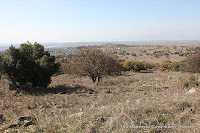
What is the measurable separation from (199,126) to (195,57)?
23.0 metres

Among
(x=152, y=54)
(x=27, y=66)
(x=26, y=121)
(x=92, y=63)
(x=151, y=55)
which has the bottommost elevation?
(x=151, y=55)

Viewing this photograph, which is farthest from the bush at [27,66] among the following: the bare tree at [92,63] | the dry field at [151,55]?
the dry field at [151,55]

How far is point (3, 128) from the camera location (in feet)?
13.6

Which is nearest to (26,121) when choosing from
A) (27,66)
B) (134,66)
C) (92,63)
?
(27,66)

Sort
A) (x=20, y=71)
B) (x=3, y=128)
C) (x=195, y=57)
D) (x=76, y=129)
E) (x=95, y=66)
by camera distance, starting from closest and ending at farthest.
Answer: (x=76, y=129) < (x=3, y=128) < (x=20, y=71) < (x=95, y=66) < (x=195, y=57)

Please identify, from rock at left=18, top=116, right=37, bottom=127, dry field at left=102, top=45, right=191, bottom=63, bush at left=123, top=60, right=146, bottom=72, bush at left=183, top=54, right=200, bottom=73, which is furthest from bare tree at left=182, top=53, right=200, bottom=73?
rock at left=18, top=116, right=37, bottom=127

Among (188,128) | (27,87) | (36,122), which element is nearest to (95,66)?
(27,87)

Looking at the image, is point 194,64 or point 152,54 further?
point 152,54

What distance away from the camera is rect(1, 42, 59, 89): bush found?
13516 mm

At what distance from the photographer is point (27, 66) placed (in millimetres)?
14328

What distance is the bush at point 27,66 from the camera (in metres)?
13.5

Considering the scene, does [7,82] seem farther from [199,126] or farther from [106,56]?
[199,126]

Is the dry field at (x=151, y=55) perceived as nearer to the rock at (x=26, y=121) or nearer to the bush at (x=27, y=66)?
the bush at (x=27, y=66)

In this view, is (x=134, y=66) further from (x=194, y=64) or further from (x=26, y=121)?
(x=26, y=121)
